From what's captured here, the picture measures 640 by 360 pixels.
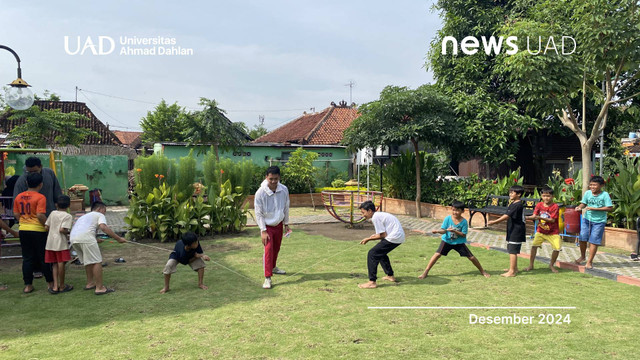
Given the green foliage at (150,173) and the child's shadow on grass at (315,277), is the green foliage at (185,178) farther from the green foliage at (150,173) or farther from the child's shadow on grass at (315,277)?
the child's shadow on grass at (315,277)

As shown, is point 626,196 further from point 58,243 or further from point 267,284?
point 58,243

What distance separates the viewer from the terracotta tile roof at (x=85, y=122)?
27877mm

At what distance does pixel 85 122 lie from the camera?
3023cm

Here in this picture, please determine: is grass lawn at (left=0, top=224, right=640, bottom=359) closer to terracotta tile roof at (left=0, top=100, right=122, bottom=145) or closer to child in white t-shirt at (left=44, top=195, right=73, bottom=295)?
child in white t-shirt at (left=44, top=195, right=73, bottom=295)

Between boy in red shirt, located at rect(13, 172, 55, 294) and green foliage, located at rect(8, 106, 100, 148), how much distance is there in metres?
16.1

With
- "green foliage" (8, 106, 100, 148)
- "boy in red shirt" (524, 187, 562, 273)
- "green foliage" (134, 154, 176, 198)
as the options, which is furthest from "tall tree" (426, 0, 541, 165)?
"green foliage" (8, 106, 100, 148)

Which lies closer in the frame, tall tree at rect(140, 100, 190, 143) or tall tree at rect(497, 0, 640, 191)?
tall tree at rect(497, 0, 640, 191)

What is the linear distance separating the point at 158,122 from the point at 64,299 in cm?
3906

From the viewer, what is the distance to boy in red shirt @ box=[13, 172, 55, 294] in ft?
18.7

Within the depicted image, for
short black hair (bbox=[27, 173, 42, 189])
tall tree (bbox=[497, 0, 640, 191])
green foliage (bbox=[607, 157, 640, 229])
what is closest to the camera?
short black hair (bbox=[27, 173, 42, 189])

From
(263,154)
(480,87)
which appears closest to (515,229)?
(480,87)

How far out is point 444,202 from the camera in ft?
45.6

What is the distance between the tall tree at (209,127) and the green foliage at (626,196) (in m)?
15.2

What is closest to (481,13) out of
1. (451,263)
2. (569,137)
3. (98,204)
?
(569,137)
